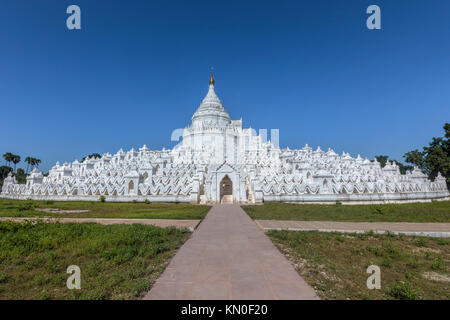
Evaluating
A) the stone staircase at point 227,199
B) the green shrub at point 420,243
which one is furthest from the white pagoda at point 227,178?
the green shrub at point 420,243

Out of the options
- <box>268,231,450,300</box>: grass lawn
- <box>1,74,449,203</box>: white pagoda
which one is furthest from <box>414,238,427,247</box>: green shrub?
<box>1,74,449,203</box>: white pagoda

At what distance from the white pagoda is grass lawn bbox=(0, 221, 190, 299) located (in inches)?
607

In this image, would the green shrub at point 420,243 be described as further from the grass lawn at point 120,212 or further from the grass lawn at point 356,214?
the grass lawn at point 120,212

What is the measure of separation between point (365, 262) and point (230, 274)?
4.18 meters

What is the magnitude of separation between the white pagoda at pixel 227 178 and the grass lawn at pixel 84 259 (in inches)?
607

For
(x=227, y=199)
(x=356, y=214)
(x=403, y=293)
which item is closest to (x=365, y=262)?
(x=403, y=293)

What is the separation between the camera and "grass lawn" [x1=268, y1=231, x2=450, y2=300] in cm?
470

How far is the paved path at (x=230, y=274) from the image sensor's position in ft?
14.0

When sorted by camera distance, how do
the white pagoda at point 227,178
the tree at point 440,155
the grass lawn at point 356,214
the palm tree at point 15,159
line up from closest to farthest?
the grass lawn at point 356,214 → the white pagoda at point 227,178 → the tree at point 440,155 → the palm tree at point 15,159
